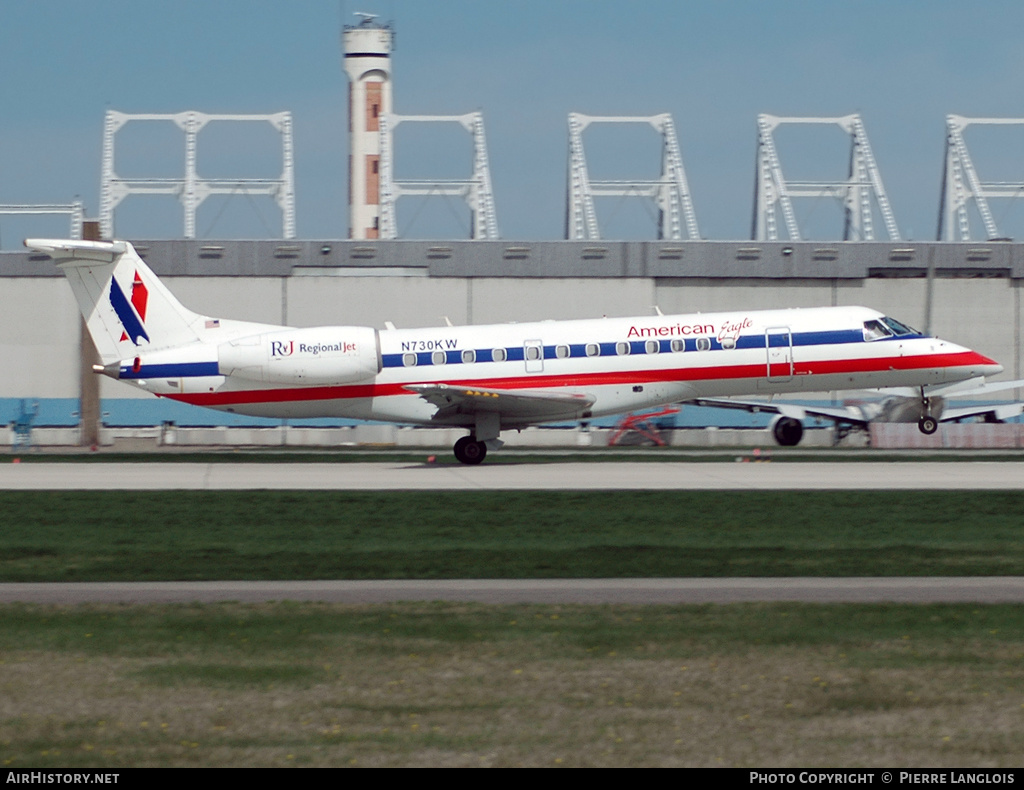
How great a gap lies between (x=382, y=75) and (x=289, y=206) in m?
27.1

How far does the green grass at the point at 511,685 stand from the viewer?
8398mm

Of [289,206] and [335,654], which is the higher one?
[289,206]

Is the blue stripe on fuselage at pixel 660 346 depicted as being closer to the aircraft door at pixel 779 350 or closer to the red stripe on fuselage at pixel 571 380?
the aircraft door at pixel 779 350

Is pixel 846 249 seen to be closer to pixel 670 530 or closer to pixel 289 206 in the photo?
pixel 289 206

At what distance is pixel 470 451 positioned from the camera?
1321 inches

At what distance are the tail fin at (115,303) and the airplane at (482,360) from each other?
26mm

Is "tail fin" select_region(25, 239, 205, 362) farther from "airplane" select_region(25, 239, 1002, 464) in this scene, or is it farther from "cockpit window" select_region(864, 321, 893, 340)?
"cockpit window" select_region(864, 321, 893, 340)

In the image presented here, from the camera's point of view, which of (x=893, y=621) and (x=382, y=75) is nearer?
(x=893, y=621)

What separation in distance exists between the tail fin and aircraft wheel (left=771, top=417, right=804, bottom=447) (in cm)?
2179

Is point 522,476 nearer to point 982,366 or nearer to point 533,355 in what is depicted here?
point 533,355

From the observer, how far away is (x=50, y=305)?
58.7 m

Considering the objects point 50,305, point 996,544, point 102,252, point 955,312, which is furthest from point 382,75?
point 996,544

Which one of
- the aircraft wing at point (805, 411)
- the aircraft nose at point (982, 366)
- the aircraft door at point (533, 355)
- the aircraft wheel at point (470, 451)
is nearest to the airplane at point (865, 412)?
the aircraft wing at point (805, 411)

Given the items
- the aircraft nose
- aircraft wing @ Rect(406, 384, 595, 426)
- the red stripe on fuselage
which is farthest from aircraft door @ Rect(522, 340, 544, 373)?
the aircraft nose
